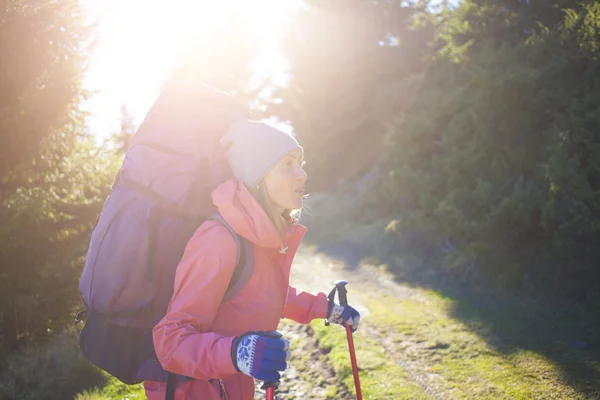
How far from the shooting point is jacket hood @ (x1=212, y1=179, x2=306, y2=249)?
208 centimetres

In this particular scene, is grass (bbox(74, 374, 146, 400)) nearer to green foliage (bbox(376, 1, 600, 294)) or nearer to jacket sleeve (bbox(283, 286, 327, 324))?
jacket sleeve (bbox(283, 286, 327, 324))

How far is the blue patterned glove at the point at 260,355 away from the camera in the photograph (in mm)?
1802

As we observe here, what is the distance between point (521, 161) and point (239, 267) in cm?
745

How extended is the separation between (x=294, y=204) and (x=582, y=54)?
23.8 ft

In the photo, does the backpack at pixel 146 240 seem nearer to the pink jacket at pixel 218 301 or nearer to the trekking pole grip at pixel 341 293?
the pink jacket at pixel 218 301

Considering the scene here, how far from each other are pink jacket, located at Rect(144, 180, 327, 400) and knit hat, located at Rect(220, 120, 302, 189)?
11cm

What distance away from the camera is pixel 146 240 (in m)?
2.12

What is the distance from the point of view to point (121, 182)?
2363 mm

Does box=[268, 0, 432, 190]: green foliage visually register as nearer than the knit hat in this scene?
No

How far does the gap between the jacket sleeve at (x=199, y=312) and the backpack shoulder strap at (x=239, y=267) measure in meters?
0.03

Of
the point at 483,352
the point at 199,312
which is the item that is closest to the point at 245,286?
the point at 199,312

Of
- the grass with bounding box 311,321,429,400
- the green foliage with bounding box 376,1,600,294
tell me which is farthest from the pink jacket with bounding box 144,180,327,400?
the green foliage with bounding box 376,1,600,294

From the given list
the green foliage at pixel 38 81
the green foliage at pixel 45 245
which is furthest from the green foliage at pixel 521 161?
the green foliage at pixel 38 81

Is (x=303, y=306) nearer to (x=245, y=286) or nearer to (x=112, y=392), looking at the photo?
(x=245, y=286)
